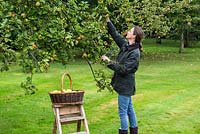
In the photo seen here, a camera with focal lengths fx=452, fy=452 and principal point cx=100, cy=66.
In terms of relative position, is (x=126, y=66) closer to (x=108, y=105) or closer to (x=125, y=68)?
(x=125, y=68)

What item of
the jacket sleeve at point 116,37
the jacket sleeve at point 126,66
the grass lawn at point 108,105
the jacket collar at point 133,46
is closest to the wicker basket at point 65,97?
the jacket sleeve at point 126,66

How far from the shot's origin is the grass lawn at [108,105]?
24.0 ft

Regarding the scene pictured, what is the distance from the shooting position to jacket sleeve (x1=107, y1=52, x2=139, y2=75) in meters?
5.97

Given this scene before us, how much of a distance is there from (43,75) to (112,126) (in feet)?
24.5

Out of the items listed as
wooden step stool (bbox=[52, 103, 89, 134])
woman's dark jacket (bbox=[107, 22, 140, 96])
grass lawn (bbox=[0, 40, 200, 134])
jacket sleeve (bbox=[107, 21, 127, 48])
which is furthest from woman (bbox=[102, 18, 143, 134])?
grass lawn (bbox=[0, 40, 200, 134])

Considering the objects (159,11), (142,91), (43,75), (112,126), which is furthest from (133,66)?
(159,11)

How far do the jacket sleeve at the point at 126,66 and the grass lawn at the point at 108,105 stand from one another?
1.33 meters

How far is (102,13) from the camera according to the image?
617cm

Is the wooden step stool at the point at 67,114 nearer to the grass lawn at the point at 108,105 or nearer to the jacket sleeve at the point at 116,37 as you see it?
the grass lawn at the point at 108,105

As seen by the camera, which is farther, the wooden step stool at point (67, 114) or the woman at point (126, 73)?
the woman at point (126, 73)

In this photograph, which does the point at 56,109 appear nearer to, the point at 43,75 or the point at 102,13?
the point at 102,13

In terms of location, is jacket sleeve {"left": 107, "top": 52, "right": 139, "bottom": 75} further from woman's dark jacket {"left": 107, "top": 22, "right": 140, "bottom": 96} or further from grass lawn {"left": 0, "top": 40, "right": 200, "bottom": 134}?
grass lawn {"left": 0, "top": 40, "right": 200, "bottom": 134}

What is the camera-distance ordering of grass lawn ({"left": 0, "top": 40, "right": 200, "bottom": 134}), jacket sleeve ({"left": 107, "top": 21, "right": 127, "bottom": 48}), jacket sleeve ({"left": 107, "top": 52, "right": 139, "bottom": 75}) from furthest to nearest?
1. grass lawn ({"left": 0, "top": 40, "right": 200, "bottom": 134})
2. jacket sleeve ({"left": 107, "top": 21, "right": 127, "bottom": 48})
3. jacket sleeve ({"left": 107, "top": 52, "right": 139, "bottom": 75})

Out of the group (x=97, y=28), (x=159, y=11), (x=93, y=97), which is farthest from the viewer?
(x=159, y=11)
